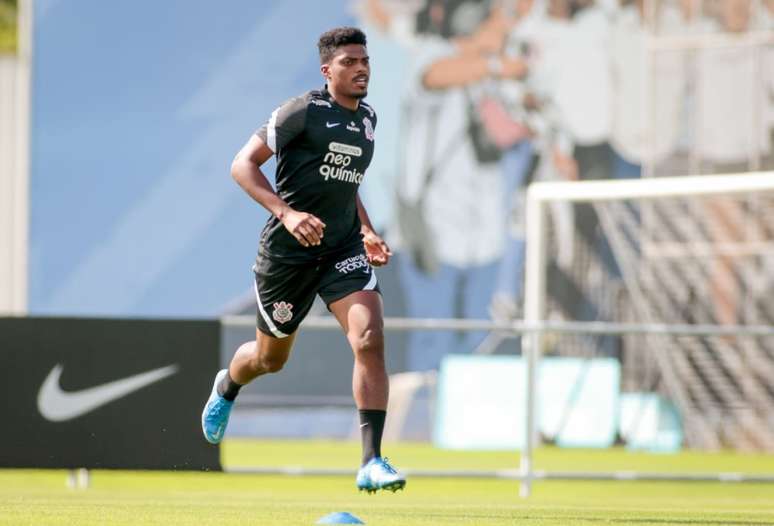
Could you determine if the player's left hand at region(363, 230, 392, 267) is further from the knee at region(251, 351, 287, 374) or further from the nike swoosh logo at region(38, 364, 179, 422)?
the nike swoosh logo at region(38, 364, 179, 422)

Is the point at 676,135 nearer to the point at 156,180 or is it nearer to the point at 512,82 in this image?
the point at 512,82

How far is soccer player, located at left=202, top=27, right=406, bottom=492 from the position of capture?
824 cm

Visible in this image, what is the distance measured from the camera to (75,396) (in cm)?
1248

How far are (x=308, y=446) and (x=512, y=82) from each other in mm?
8770

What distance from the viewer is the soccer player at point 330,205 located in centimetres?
824

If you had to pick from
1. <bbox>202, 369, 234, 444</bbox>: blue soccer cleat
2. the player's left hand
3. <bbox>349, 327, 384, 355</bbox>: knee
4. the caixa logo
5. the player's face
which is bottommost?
<bbox>202, 369, 234, 444</bbox>: blue soccer cleat

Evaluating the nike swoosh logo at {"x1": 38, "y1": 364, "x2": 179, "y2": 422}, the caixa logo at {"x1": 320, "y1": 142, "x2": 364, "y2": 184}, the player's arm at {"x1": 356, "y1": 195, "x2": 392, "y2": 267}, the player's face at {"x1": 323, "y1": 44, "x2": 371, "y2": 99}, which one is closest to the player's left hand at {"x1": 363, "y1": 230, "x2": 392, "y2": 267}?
the player's arm at {"x1": 356, "y1": 195, "x2": 392, "y2": 267}

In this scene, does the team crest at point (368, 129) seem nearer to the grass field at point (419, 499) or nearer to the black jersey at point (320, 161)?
the black jersey at point (320, 161)

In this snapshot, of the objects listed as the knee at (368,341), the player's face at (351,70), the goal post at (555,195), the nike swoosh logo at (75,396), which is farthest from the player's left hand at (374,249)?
the goal post at (555,195)

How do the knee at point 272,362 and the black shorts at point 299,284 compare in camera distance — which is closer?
the black shorts at point 299,284

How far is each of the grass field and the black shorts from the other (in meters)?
1.01

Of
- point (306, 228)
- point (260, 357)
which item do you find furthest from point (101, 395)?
point (306, 228)

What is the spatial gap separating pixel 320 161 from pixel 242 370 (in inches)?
60.1

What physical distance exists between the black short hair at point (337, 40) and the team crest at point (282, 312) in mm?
1281
